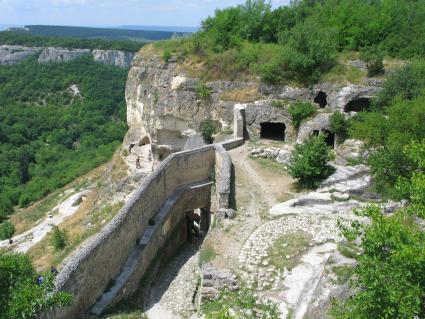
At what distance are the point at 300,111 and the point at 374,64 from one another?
4.30m

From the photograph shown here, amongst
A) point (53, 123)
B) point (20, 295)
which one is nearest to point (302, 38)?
point (20, 295)

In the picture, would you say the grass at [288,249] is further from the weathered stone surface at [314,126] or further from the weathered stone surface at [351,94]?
the weathered stone surface at [351,94]

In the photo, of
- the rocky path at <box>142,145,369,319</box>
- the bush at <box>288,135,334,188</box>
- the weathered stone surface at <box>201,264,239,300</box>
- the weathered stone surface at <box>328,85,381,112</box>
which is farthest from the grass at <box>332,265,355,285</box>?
→ the weathered stone surface at <box>328,85,381,112</box>

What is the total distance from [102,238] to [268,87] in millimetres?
14074

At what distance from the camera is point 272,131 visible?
23.2m

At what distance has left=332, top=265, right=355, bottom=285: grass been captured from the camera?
329 inches

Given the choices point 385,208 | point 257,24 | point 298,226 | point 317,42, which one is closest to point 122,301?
point 298,226

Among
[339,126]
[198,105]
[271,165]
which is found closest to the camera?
[271,165]

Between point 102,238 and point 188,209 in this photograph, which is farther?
point 188,209

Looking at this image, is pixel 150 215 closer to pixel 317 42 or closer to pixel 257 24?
pixel 317 42

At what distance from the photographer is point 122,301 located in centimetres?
1103

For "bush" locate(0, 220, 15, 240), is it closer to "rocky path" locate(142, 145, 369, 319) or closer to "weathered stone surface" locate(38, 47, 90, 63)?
"rocky path" locate(142, 145, 369, 319)

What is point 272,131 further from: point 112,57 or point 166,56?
point 112,57

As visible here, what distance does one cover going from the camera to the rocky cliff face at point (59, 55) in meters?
98.3
